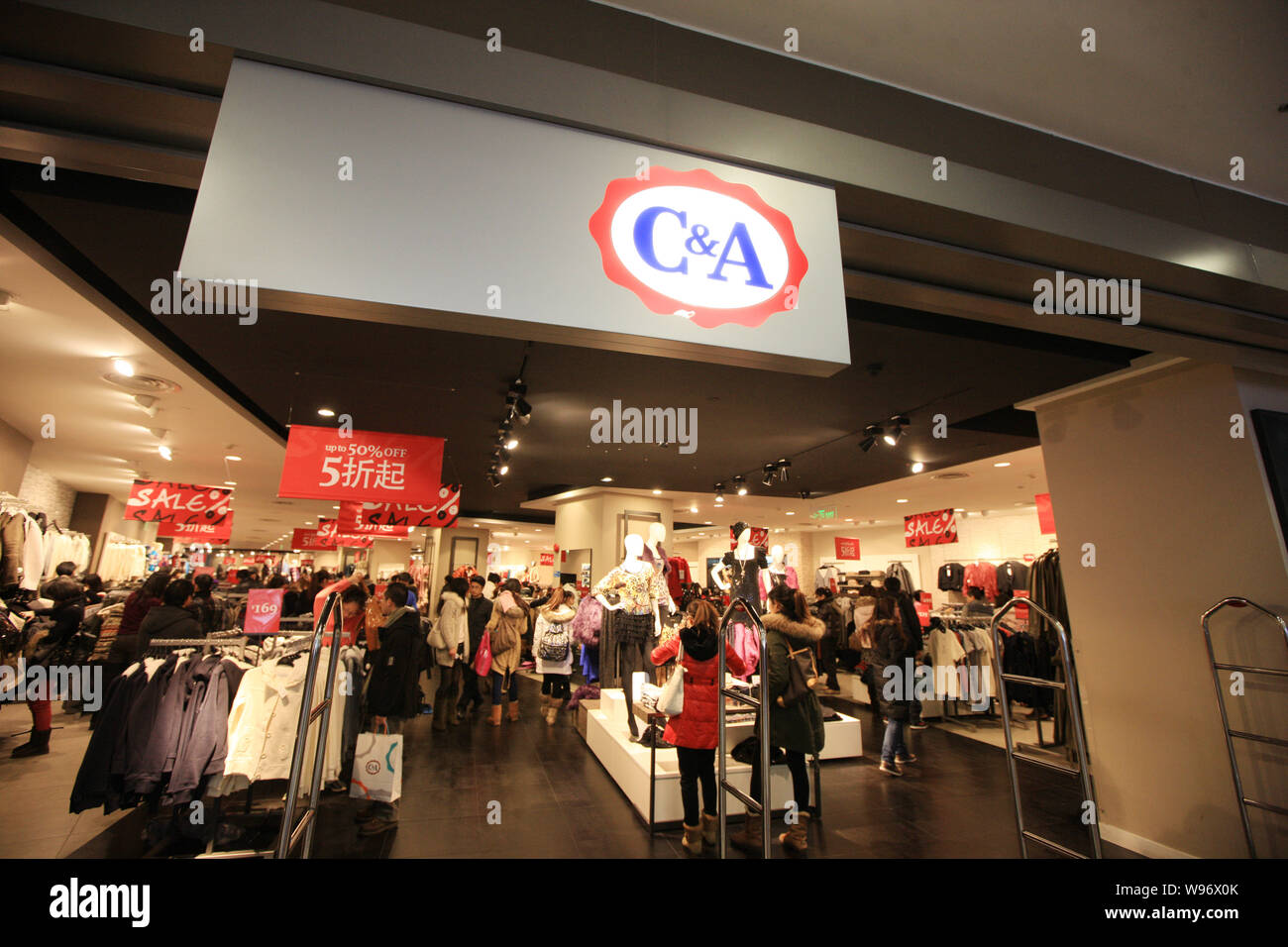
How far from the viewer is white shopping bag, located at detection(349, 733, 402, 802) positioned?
3.68 m

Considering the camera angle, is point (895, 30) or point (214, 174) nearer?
point (214, 174)

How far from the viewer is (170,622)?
3.92 meters

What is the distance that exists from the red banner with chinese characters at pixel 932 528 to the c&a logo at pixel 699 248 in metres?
11.4

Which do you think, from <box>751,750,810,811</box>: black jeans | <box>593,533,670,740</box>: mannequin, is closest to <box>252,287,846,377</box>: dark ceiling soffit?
<box>751,750,810,811</box>: black jeans

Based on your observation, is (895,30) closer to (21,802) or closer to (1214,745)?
(1214,745)

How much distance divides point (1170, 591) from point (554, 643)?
18.1 feet

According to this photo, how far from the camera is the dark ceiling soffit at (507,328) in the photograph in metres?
1.28

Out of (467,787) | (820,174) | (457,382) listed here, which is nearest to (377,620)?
(467,787)

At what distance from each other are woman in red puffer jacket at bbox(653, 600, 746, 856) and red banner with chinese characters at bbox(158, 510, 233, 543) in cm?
846

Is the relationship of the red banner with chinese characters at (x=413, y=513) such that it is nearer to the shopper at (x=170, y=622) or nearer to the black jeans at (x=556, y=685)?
the shopper at (x=170, y=622)

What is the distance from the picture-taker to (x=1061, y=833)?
3896 mm

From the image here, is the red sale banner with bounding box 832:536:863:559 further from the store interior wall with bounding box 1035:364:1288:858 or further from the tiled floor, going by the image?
the store interior wall with bounding box 1035:364:1288:858

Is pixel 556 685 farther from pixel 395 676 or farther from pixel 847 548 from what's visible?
pixel 847 548

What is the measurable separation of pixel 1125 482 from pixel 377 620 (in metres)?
7.09
